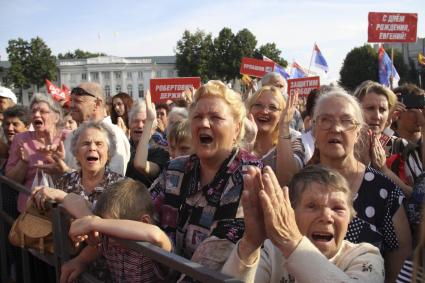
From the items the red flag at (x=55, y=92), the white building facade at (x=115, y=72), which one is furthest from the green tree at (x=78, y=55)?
the red flag at (x=55, y=92)

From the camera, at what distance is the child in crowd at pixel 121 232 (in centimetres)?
231

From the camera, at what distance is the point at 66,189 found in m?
3.59

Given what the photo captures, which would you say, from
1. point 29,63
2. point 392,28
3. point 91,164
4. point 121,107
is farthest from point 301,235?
point 29,63

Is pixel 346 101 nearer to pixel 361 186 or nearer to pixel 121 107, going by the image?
pixel 361 186

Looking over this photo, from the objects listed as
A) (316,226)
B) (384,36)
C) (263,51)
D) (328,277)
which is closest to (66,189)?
(316,226)

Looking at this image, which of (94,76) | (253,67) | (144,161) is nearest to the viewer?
(144,161)

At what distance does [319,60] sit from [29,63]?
72.3 metres

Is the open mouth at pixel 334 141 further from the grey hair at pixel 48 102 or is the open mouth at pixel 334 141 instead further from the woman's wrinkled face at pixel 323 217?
the grey hair at pixel 48 102

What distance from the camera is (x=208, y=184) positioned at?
262 cm

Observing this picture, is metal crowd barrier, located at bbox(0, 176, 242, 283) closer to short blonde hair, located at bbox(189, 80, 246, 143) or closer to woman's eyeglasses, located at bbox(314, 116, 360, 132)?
short blonde hair, located at bbox(189, 80, 246, 143)

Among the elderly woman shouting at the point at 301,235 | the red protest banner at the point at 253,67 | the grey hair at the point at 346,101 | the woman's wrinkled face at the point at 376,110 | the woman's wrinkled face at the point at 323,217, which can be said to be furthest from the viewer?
the red protest banner at the point at 253,67

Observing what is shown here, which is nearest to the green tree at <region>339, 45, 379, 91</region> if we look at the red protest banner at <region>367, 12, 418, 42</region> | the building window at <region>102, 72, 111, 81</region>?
the red protest banner at <region>367, 12, 418, 42</region>

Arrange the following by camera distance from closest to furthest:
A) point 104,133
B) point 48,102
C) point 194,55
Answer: point 104,133, point 48,102, point 194,55

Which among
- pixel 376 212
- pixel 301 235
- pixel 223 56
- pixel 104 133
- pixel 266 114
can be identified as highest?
pixel 223 56
